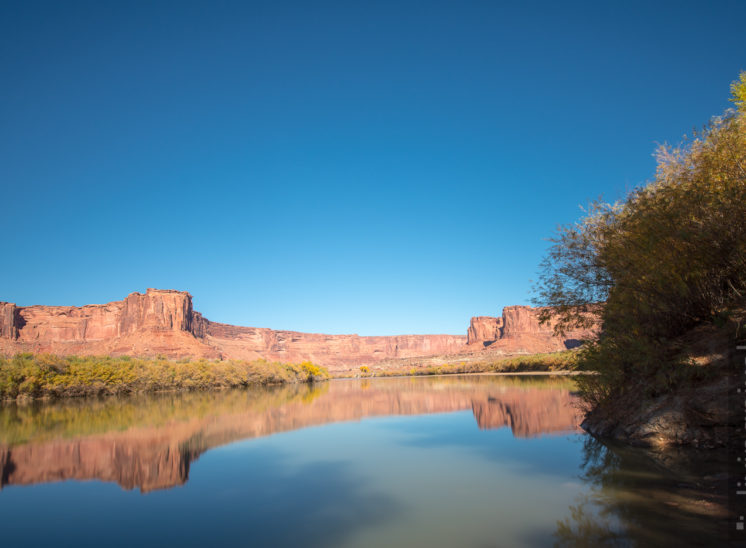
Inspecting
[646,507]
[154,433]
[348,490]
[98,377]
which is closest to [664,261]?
[646,507]

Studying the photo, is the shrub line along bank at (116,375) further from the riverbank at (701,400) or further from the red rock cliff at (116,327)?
the red rock cliff at (116,327)

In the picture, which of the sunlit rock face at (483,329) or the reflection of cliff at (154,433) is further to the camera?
the sunlit rock face at (483,329)

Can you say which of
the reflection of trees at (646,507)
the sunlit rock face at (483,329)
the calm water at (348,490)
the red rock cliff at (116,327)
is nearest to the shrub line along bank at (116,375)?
the calm water at (348,490)

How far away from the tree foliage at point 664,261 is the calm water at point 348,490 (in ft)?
8.51

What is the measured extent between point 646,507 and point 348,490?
17.0 feet

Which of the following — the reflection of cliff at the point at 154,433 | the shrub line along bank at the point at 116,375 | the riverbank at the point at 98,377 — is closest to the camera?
the reflection of cliff at the point at 154,433

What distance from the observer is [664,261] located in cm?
912

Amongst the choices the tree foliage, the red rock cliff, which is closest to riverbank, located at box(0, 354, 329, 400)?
the tree foliage

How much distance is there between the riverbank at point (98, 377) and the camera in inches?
1549

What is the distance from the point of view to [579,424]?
48.6 feet

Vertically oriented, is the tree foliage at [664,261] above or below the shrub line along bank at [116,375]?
above

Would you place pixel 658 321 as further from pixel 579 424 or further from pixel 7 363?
pixel 7 363

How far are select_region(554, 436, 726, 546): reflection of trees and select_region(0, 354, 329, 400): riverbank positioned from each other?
160ft

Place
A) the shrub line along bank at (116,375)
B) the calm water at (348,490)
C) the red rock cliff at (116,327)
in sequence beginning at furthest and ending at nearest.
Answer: the red rock cliff at (116,327) → the shrub line along bank at (116,375) → the calm water at (348,490)
